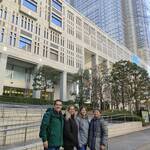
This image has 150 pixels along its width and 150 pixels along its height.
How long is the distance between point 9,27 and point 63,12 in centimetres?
1664

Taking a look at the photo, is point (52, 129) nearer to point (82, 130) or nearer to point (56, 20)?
point (82, 130)

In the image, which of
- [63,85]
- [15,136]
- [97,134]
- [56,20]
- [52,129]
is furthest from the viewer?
[56,20]

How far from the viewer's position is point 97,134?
4.88m

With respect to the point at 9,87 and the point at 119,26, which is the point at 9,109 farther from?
the point at 119,26

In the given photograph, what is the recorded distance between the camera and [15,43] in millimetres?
32812

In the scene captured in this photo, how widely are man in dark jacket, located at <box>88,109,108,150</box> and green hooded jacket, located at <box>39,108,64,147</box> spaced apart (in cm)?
110

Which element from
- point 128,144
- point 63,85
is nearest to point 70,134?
point 128,144

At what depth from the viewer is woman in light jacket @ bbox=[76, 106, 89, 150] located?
15.9ft

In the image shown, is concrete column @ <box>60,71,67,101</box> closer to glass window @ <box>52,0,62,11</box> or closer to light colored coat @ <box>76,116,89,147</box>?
glass window @ <box>52,0,62,11</box>

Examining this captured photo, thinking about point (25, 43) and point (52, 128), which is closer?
point (52, 128)

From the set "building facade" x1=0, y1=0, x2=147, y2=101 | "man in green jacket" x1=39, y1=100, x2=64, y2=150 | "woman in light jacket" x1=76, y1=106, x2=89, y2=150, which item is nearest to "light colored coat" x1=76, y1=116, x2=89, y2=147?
"woman in light jacket" x1=76, y1=106, x2=89, y2=150

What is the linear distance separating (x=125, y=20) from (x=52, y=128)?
9727 cm

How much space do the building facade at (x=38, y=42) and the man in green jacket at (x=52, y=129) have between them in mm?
27903

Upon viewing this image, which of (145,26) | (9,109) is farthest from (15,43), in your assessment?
(145,26)
